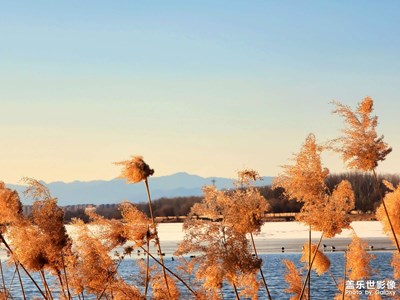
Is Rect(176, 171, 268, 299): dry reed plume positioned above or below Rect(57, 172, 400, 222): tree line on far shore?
below

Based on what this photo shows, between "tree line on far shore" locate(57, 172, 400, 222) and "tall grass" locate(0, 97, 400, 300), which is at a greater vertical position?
"tree line on far shore" locate(57, 172, 400, 222)

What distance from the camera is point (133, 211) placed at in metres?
6.80

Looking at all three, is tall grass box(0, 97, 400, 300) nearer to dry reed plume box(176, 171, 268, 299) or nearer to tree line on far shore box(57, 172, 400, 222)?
dry reed plume box(176, 171, 268, 299)

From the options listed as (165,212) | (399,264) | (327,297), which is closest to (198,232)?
(399,264)

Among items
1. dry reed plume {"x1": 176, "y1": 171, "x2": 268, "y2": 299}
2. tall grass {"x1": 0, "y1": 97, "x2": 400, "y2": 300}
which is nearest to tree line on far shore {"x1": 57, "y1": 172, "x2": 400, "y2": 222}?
tall grass {"x1": 0, "y1": 97, "x2": 400, "y2": 300}

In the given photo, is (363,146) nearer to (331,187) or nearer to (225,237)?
(225,237)

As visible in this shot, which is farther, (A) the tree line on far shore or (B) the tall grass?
(A) the tree line on far shore

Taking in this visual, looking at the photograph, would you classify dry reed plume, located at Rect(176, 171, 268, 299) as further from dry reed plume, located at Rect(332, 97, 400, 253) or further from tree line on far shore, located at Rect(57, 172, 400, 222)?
tree line on far shore, located at Rect(57, 172, 400, 222)

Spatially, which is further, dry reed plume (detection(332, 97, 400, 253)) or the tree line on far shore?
the tree line on far shore

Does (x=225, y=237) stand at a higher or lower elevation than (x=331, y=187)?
lower

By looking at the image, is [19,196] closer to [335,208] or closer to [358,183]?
[335,208]

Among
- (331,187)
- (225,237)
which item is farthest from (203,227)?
(331,187)

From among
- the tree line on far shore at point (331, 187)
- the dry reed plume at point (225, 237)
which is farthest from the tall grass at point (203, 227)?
the tree line on far shore at point (331, 187)

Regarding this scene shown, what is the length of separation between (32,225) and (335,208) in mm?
2688
